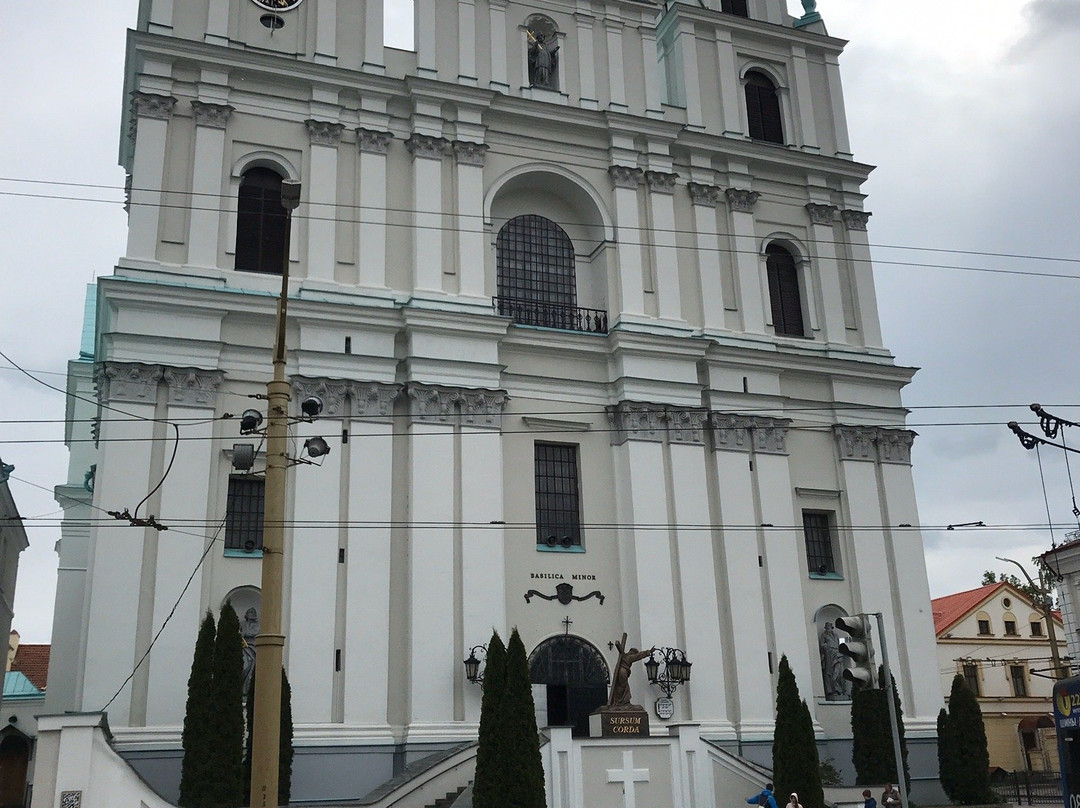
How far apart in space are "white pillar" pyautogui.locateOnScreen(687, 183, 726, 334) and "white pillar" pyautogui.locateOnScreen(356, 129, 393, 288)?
9.53m

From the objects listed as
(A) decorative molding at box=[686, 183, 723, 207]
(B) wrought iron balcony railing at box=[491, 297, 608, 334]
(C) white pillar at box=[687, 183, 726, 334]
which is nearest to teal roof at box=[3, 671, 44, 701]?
(B) wrought iron balcony railing at box=[491, 297, 608, 334]

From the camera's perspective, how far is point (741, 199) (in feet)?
116

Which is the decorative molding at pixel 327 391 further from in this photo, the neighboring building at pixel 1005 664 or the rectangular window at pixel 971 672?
the rectangular window at pixel 971 672

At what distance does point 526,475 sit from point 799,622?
8492 mm

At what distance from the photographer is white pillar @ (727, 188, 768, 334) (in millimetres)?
34281

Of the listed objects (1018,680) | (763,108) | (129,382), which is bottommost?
(1018,680)

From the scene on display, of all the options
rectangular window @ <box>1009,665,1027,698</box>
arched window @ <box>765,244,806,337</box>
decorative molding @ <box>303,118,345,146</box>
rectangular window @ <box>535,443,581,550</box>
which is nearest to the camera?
rectangular window @ <box>535,443,581,550</box>

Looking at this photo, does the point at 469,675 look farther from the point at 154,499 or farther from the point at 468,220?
the point at 468,220

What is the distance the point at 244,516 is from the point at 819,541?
16.3m

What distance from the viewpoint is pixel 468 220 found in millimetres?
31297

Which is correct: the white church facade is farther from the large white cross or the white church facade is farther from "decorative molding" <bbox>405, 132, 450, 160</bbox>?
the large white cross

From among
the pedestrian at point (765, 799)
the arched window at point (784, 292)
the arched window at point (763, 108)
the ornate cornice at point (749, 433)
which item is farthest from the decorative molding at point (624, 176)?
the pedestrian at point (765, 799)

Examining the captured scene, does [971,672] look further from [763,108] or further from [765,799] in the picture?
[765,799]

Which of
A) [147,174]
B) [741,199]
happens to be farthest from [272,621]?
[741,199]
